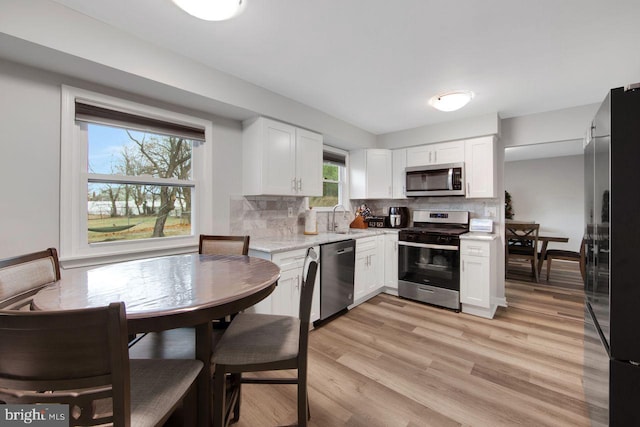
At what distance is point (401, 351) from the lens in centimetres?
232

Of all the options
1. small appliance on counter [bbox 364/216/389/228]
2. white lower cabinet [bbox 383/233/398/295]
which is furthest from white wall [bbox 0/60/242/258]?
small appliance on counter [bbox 364/216/389/228]

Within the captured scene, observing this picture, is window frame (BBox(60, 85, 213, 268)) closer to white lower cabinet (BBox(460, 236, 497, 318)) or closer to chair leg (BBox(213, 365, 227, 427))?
chair leg (BBox(213, 365, 227, 427))

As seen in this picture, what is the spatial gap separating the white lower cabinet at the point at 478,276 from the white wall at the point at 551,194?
4722mm

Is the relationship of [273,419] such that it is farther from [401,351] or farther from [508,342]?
[508,342]

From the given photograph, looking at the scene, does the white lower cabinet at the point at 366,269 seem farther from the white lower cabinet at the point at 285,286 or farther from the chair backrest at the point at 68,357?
the chair backrest at the point at 68,357

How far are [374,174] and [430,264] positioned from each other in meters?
1.55

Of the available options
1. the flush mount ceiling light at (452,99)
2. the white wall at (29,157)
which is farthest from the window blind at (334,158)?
the white wall at (29,157)

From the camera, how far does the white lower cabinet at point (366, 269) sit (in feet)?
10.8

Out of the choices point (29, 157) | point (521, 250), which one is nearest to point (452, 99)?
point (29, 157)

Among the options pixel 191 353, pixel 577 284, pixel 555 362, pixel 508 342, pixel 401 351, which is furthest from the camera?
pixel 577 284

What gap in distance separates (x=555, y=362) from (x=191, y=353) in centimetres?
272

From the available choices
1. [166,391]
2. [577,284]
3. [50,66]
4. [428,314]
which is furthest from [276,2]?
[577,284]

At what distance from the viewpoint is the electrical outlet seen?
3480 mm

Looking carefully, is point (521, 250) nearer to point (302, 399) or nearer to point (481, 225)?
point (481, 225)
